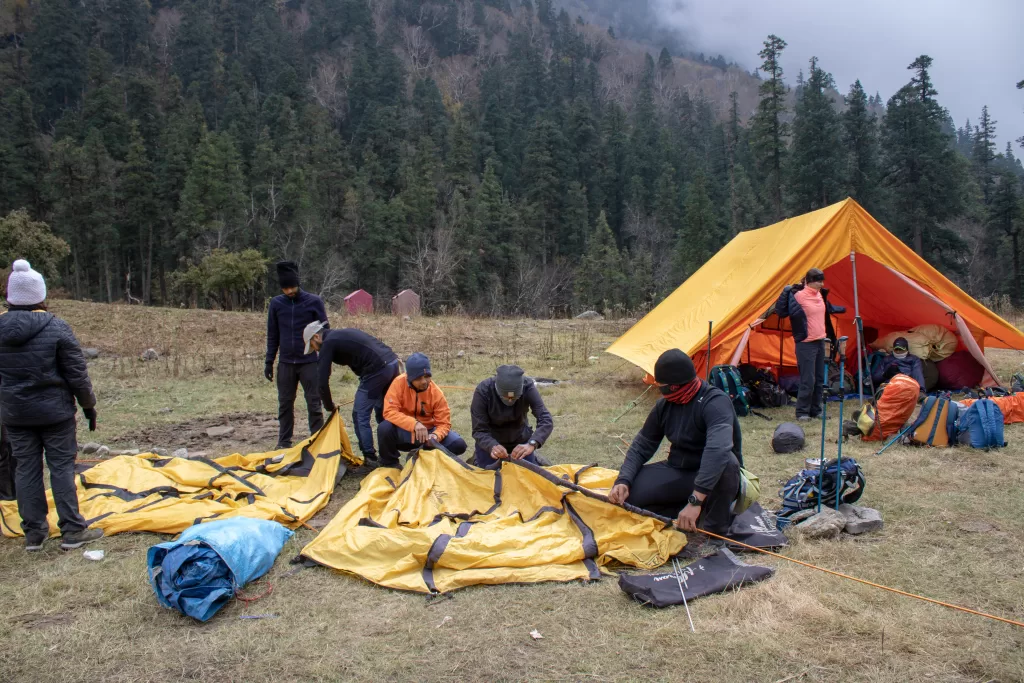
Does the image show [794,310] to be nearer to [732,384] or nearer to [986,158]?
[732,384]

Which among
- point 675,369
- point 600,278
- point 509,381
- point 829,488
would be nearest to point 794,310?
point 829,488

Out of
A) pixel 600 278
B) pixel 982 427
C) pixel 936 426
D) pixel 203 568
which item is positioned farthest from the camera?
pixel 600 278

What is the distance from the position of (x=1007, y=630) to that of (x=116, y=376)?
1039cm

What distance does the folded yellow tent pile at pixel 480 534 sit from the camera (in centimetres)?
339

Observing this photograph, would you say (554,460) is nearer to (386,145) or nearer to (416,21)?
(386,145)

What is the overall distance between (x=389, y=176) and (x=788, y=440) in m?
42.4

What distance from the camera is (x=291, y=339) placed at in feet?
18.6

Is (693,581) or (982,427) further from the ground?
(982,427)

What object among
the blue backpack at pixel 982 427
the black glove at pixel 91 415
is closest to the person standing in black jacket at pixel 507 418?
the black glove at pixel 91 415

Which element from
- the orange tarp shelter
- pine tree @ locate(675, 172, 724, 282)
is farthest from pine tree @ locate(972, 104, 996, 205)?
the orange tarp shelter

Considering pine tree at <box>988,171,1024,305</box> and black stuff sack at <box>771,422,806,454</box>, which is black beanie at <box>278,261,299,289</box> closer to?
black stuff sack at <box>771,422,806,454</box>

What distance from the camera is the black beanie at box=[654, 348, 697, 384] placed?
3572mm

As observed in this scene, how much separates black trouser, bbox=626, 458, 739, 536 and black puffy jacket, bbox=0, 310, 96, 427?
10.3 ft

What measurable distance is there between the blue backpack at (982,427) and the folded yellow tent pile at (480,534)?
3.25 m
